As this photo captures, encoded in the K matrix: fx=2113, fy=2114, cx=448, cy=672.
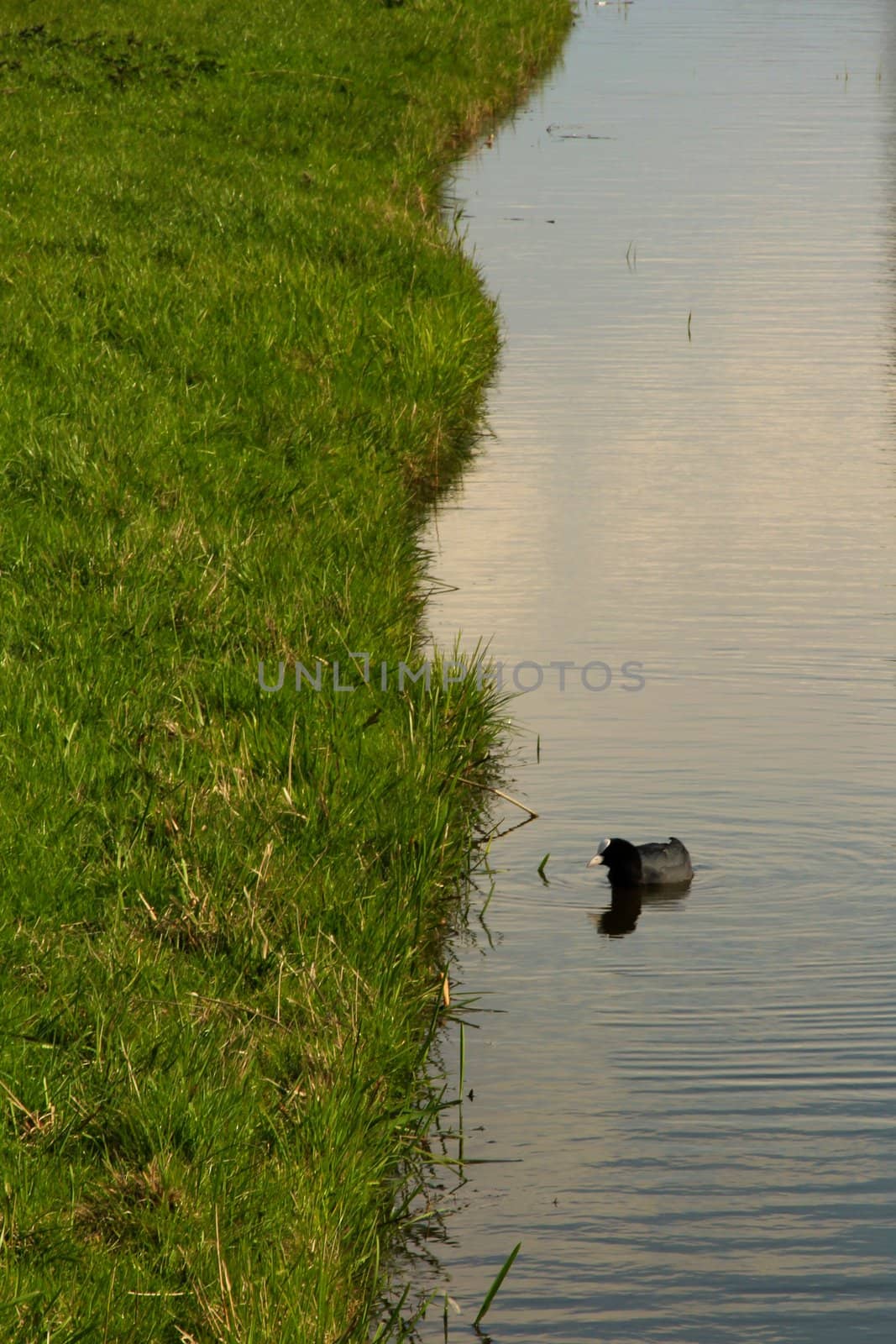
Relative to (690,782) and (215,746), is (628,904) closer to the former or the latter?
(690,782)

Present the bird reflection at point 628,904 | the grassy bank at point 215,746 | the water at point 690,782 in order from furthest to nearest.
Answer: the bird reflection at point 628,904 → the water at point 690,782 → the grassy bank at point 215,746

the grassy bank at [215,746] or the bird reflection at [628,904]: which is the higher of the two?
the grassy bank at [215,746]

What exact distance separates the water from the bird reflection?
0.10 feet

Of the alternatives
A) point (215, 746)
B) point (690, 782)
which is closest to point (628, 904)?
point (690, 782)

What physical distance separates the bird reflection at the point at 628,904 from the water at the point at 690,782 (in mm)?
29

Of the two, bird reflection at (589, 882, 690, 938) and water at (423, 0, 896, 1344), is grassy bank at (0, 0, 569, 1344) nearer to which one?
water at (423, 0, 896, 1344)

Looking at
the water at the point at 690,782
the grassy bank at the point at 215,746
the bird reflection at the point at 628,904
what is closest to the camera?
the grassy bank at the point at 215,746

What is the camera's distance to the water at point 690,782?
5.73 meters

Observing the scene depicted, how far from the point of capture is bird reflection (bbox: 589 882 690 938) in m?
7.73

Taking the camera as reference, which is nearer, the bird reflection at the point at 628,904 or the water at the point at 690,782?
the water at the point at 690,782

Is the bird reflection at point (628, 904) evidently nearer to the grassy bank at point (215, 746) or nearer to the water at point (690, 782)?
the water at point (690, 782)

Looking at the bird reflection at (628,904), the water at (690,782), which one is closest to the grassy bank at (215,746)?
the water at (690,782)

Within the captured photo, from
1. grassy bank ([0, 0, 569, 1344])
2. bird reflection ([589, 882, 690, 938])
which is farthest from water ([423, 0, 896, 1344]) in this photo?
grassy bank ([0, 0, 569, 1344])

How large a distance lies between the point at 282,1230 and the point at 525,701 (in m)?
5.04
